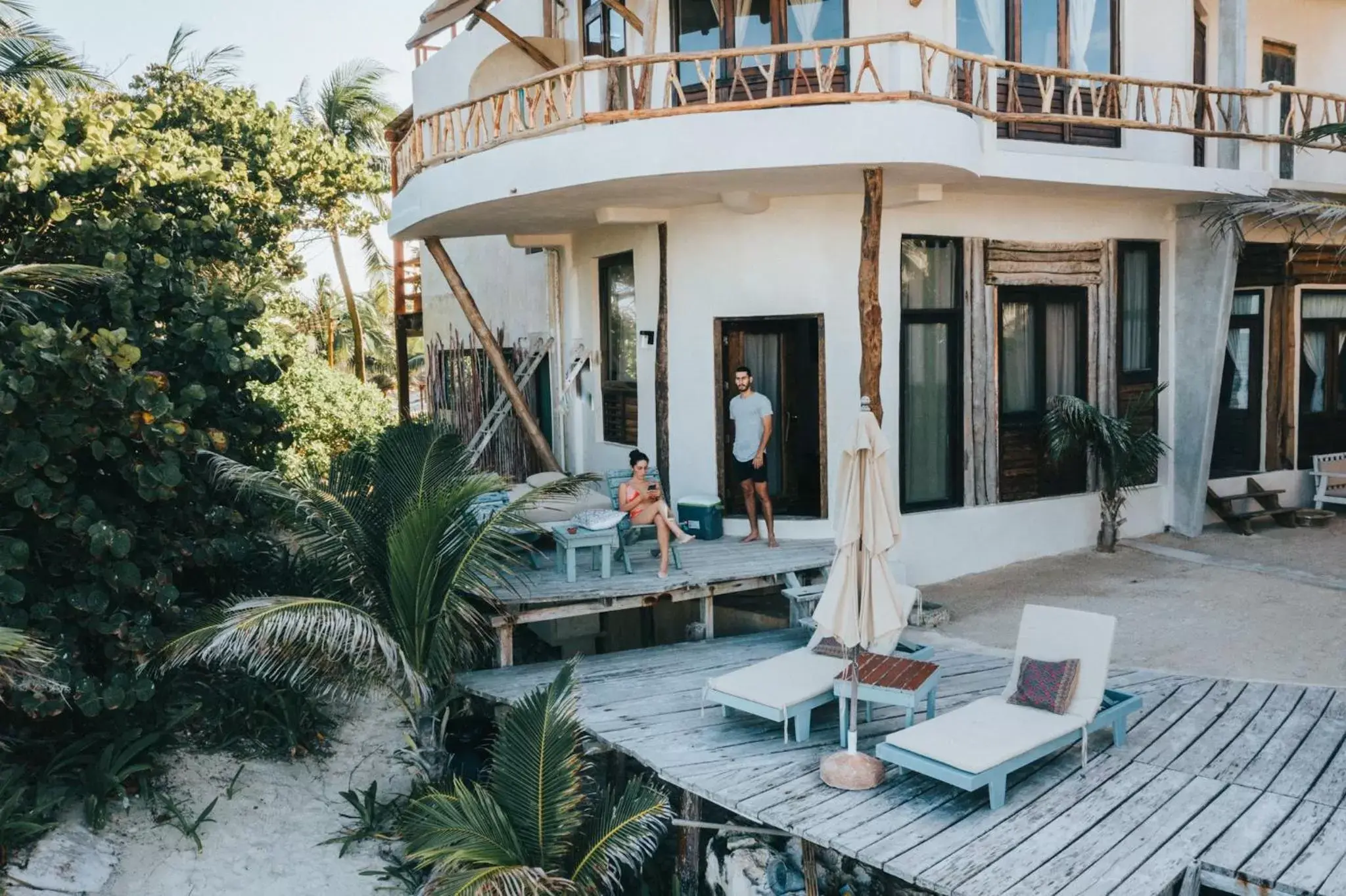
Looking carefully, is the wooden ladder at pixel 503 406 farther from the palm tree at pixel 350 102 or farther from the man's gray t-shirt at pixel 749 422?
the palm tree at pixel 350 102

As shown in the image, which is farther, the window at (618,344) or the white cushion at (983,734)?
the window at (618,344)

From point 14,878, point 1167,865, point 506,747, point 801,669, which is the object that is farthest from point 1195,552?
point 14,878

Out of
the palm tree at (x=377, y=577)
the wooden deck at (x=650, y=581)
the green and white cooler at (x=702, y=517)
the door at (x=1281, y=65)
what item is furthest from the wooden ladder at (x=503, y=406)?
the door at (x=1281, y=65)

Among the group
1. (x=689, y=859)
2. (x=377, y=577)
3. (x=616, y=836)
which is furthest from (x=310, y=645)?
(x=689, y=859)

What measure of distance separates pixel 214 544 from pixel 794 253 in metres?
6.13

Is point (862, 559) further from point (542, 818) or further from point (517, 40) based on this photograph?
point (517, 40)

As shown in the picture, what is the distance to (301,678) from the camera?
7984mm

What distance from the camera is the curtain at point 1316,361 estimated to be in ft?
48.5

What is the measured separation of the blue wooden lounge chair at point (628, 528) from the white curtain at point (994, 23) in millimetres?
5721

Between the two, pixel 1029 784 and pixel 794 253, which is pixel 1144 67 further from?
pixel 1029 784

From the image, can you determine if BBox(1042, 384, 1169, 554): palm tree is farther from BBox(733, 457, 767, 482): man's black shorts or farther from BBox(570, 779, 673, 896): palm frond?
BBox(570, 779, 673, 896): palm frond

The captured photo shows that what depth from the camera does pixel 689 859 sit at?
7.52 meters

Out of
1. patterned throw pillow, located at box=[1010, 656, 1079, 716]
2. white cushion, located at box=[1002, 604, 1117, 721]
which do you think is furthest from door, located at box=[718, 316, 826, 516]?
patterned throw pillow, located at box=[1010, 656, 1079, 716]

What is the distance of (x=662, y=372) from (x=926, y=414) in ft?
9.39
